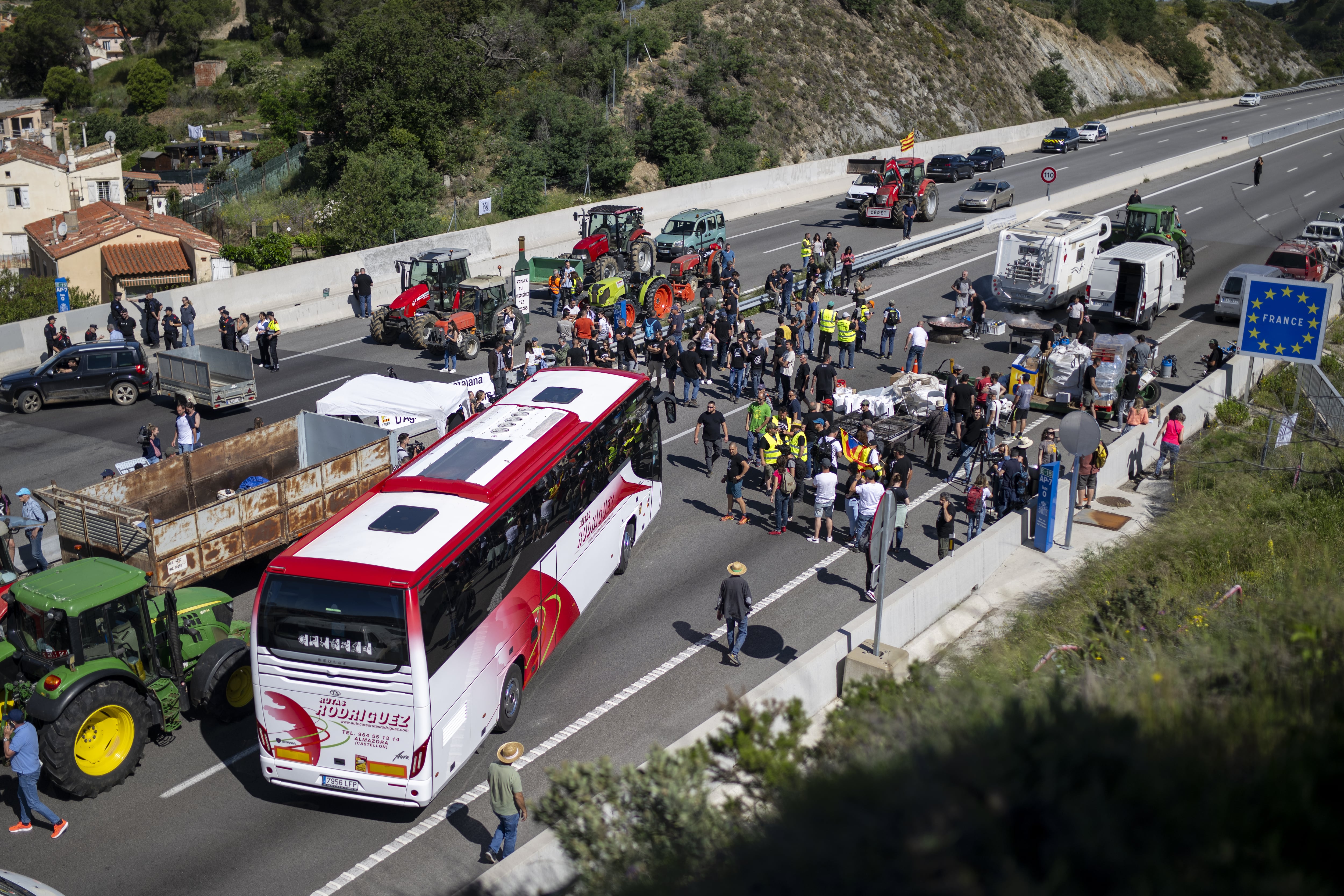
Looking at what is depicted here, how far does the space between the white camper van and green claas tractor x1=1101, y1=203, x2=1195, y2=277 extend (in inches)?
90.5

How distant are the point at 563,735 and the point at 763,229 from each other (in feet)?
117

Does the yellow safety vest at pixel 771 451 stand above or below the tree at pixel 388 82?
below

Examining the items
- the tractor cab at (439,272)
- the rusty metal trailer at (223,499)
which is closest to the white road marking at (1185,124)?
the tractor cab at (439,272)

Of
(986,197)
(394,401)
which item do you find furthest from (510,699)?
(986,197)

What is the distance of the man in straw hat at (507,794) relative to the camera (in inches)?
403

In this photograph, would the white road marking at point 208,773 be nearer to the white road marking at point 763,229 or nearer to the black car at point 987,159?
the white road marking at point 763,229

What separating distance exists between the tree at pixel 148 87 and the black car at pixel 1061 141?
227 ft

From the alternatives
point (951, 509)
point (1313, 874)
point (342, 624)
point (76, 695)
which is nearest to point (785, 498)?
point (951, 509)

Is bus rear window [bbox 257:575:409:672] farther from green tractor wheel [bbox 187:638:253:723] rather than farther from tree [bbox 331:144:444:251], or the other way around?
tree [bbox 331:144:444:251]

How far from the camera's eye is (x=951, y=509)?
54.6 ft

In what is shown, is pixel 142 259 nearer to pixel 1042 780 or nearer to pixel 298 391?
pixel 298 391

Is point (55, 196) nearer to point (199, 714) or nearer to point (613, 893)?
point (199, 714)

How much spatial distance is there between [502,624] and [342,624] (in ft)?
7.22

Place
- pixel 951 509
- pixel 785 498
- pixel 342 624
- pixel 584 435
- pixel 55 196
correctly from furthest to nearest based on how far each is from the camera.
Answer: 1. pixel 55 196
2. pixel 785 498
3. pixel 951 509
4. pixel 584 435
5. pixel 342 624
